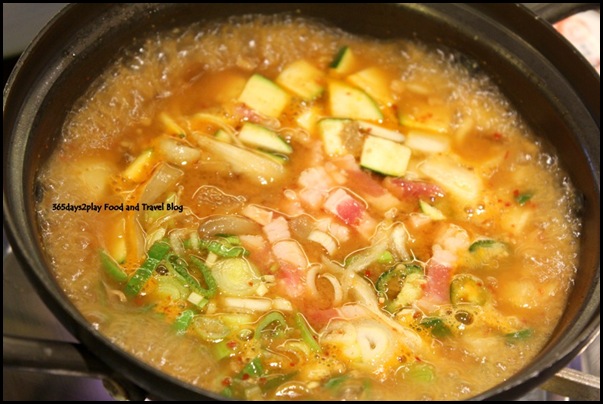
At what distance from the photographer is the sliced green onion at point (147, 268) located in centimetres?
224

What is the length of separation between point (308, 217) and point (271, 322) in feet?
1.60

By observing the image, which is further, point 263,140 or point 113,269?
point 263,140

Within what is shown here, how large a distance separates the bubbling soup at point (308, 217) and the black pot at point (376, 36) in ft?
0.25

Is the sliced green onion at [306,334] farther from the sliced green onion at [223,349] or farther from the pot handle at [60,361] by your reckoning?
the pot handle at [60,361]

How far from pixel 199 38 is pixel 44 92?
87cm

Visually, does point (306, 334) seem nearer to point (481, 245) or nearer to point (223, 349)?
point (223, 349)

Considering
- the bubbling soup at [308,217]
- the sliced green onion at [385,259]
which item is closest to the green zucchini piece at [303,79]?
the bubbling soup at [308,217]

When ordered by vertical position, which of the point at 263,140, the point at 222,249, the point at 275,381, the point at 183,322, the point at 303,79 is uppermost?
the point at 303,79

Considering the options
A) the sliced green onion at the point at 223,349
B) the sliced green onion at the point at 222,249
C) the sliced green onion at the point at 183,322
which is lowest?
the sliced green onion at the point at 223,349

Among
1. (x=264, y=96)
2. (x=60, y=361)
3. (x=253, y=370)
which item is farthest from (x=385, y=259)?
(x=60, y=361)

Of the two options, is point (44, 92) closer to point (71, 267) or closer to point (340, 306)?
point (71, 267)

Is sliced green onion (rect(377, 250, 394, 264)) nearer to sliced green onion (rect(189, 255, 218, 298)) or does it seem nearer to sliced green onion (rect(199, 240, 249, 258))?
sliced green onion (rect(199, 240, 249, 258))

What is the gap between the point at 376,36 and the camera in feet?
10.3

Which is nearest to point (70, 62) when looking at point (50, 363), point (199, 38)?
point (199, 38)
